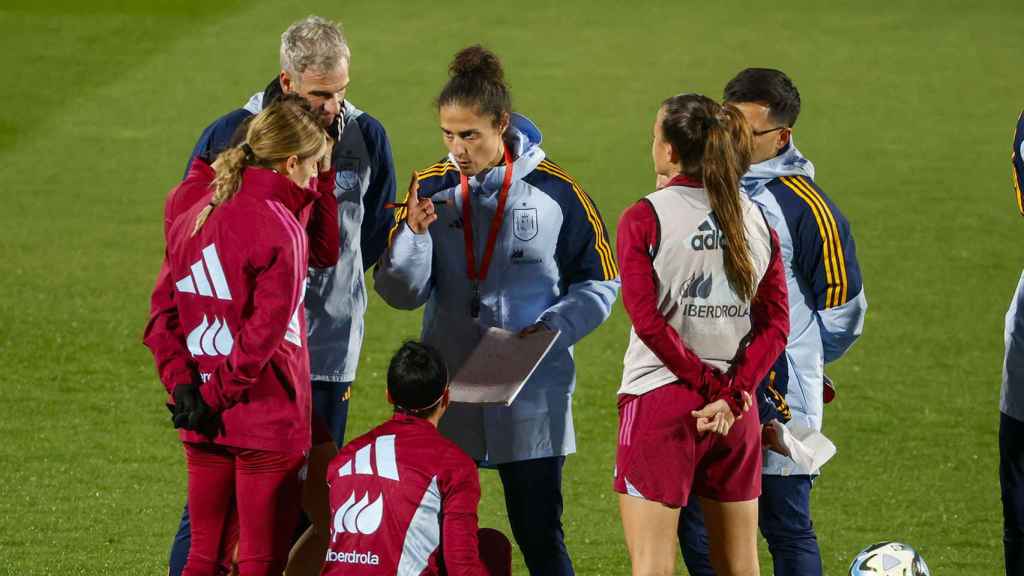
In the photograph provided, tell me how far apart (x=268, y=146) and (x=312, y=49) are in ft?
1.95

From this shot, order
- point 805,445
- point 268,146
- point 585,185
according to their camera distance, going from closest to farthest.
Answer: point 268,146 < point 805,445 < point 585,185

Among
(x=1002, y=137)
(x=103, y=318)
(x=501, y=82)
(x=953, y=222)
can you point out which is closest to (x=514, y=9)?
(x=1002, y=137)

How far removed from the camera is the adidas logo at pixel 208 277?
10.6 ft

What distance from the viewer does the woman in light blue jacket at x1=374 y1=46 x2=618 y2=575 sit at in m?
3.71

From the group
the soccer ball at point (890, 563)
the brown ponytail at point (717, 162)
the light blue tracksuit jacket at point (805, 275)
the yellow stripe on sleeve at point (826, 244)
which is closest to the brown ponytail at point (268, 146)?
the brown ponytail at point (717, 162)

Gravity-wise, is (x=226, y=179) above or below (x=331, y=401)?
above

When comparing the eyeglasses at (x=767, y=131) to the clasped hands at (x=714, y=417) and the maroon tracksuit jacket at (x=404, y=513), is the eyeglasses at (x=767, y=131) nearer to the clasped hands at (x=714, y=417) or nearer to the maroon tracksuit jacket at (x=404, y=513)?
the clasped hands at (x=714, y=417)

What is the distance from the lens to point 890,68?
1312cm

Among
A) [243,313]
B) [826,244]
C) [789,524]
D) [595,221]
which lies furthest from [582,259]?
[243,313]

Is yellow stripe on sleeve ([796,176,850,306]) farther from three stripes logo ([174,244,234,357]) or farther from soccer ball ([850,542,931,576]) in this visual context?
three stripes logo ([174,244,234,357])

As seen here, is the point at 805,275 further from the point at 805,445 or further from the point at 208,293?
the point at 208,293

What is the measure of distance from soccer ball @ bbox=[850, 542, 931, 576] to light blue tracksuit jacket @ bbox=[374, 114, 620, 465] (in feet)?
2.67

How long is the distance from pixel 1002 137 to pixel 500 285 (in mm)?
8439

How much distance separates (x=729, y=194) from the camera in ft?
10.6
